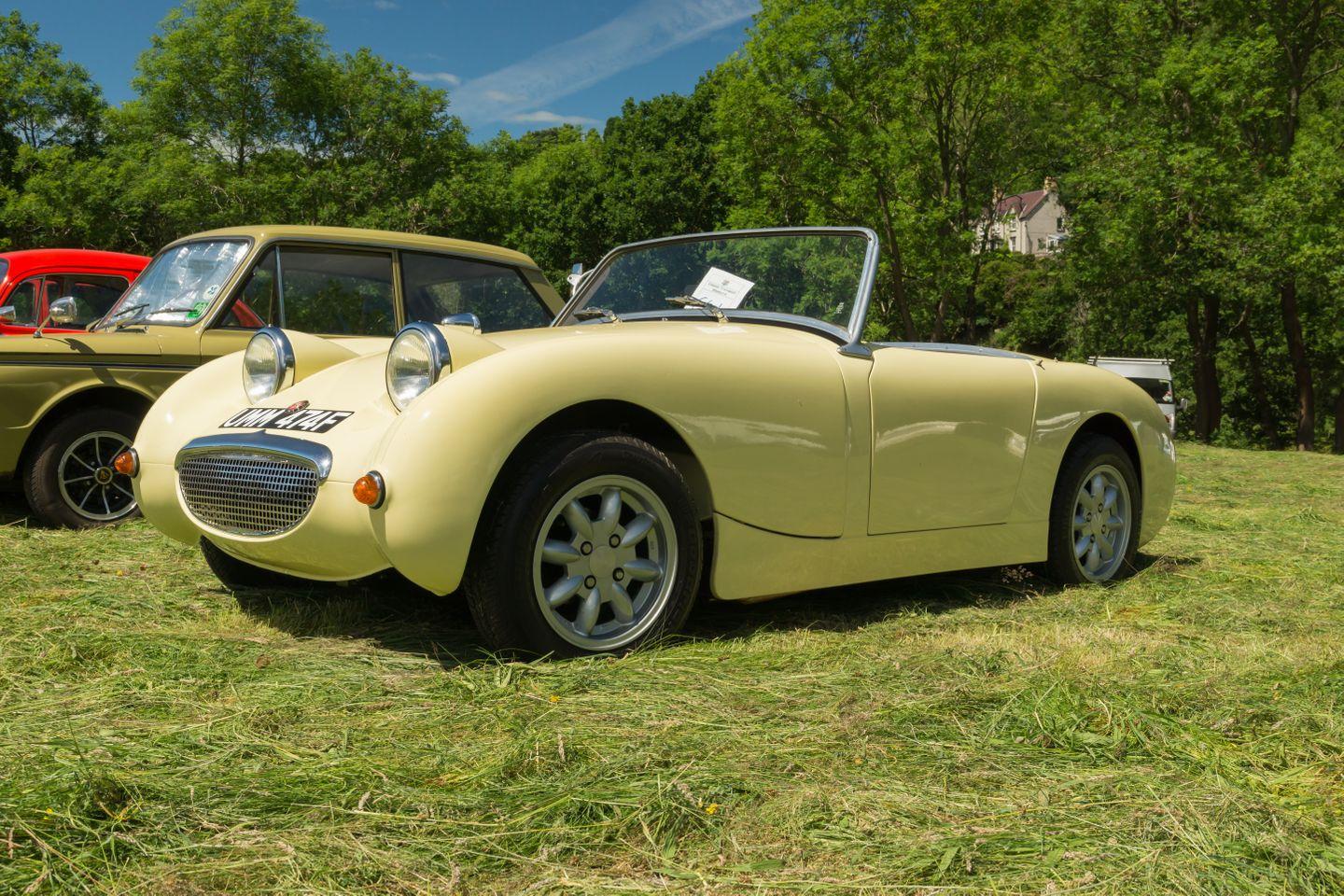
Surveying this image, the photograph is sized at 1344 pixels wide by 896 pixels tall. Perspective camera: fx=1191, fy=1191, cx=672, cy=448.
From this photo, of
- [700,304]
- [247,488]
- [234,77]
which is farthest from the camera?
[234,77]

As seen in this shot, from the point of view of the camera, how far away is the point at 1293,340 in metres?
27.1

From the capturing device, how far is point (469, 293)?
7344 mm

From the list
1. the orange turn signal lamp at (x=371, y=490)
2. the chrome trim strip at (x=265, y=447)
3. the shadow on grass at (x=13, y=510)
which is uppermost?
the chrome trim strip at (x=265, y=447)

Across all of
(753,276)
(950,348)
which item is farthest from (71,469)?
(950,348)

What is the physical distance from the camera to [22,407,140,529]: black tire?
639 centimetres

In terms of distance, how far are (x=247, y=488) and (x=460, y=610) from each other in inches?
36.4

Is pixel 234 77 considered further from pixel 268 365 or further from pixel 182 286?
pixel 268 365

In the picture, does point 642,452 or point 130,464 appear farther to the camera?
point 130,464

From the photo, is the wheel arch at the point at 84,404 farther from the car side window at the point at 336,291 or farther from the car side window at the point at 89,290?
the car side window at the point at 89,290

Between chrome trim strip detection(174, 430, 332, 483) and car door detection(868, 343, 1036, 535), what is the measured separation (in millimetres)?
1866

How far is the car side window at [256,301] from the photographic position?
6.70 meters

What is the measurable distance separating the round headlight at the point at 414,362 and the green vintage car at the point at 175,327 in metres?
3.13

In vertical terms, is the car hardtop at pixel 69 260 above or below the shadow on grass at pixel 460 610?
above

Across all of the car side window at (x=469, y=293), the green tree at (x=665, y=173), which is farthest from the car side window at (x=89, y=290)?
the green tree at (x=665, y=173)
